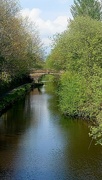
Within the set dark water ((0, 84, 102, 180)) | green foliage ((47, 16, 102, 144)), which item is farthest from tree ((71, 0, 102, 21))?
dark water ((0, 84, 102, 180))

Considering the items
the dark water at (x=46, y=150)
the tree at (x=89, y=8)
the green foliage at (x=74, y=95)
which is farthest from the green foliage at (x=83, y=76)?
the tree at (x=89, y=8)

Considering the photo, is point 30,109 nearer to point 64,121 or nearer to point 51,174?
point 64,121

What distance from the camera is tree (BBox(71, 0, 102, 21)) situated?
3508 inches

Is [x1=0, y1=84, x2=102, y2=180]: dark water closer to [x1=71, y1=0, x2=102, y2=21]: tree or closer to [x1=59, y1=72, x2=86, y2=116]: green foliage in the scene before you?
[x1=59, y1=72, x2=86, y2=116]: green foliage

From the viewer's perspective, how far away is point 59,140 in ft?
127

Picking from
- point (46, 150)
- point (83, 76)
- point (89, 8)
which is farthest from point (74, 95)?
point (89, 8)

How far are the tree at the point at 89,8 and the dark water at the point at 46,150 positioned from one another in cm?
4362

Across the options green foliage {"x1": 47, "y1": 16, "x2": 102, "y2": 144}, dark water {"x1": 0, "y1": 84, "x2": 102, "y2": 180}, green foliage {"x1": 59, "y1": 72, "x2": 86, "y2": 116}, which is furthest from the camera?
green foliage {"x1": 59, "y1": 72, "x2": 86, "y2": 116}

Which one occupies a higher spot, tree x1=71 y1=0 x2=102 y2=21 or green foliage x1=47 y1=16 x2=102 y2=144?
tree x1=71 y1=0 x2=102 y2=21

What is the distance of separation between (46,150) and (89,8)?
62047mm

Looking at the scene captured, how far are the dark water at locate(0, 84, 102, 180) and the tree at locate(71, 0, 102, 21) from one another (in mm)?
43621

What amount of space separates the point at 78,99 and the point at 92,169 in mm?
19622

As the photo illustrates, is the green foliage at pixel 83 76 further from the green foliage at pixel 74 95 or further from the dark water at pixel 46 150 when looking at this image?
the dark water at pixel 46 150

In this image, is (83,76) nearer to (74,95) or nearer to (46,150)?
(74,95)
